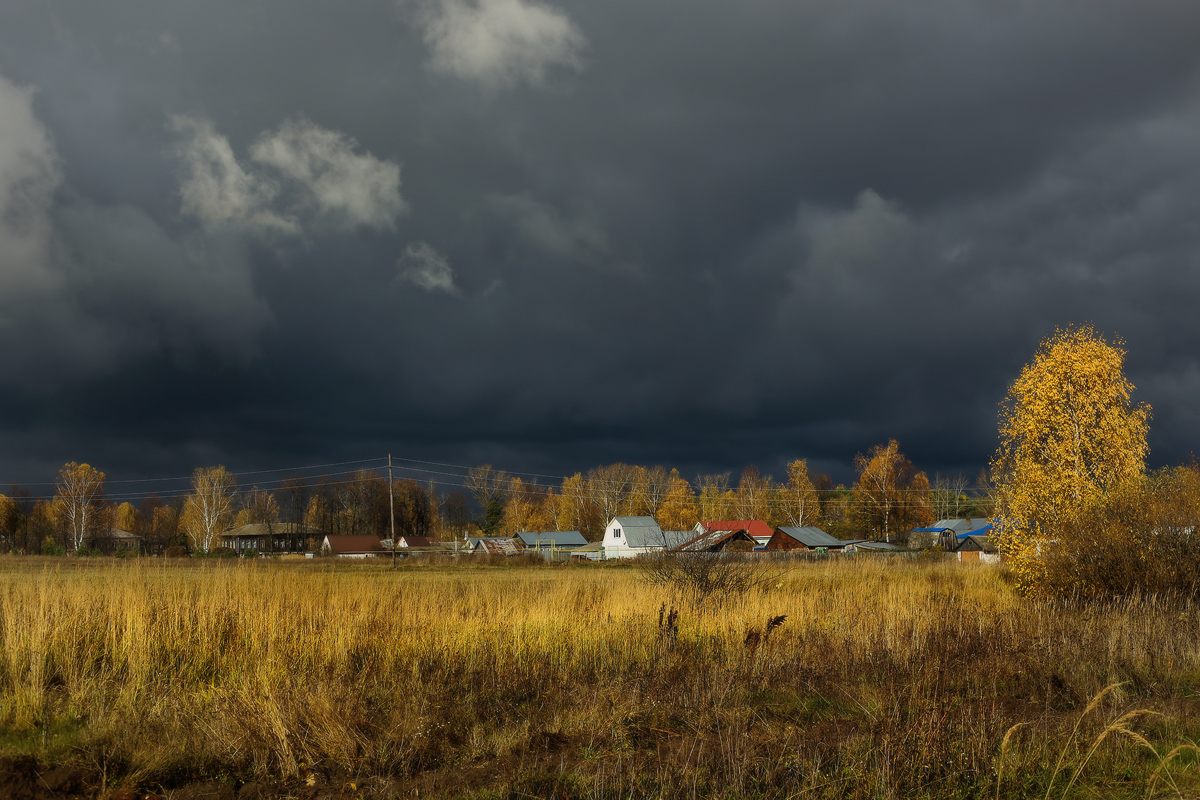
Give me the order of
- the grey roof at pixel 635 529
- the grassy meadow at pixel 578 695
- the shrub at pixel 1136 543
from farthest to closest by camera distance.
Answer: the grey roof at pixel 635 529 < the shrub at pixel 1136 543 < the grassy meadow at pixel 578 695

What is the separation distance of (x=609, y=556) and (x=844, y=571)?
54.6 m

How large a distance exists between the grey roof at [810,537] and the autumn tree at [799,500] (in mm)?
24236

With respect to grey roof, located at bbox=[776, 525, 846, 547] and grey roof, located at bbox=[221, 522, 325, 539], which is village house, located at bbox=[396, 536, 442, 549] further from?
grey roof, located at bbox=[776, 525, 846, 547]

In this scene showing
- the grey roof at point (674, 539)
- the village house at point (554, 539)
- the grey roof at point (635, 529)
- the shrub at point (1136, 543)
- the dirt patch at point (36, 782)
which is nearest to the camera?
the dirt patch at point (36, 782)

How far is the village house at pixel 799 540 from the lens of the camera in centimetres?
8081

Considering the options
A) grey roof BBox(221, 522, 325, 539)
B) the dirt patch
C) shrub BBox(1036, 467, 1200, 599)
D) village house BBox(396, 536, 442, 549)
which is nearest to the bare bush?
shrub BBox(1036, 467, 1200, 599)

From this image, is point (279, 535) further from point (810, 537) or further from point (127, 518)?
point (810, 537)

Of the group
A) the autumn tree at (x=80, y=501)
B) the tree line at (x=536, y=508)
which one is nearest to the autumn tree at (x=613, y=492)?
the tree line at (x=536, y=508)

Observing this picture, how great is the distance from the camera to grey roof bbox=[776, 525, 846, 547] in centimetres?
8106

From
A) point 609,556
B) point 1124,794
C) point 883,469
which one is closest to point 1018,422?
point 1124,794

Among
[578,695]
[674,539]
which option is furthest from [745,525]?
[578,695]

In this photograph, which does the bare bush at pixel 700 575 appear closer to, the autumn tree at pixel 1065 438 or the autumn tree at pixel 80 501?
the autumn tree at pixel 1065 438

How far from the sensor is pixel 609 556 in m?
89.2

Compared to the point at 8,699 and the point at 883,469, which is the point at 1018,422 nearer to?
the point at 8,699
